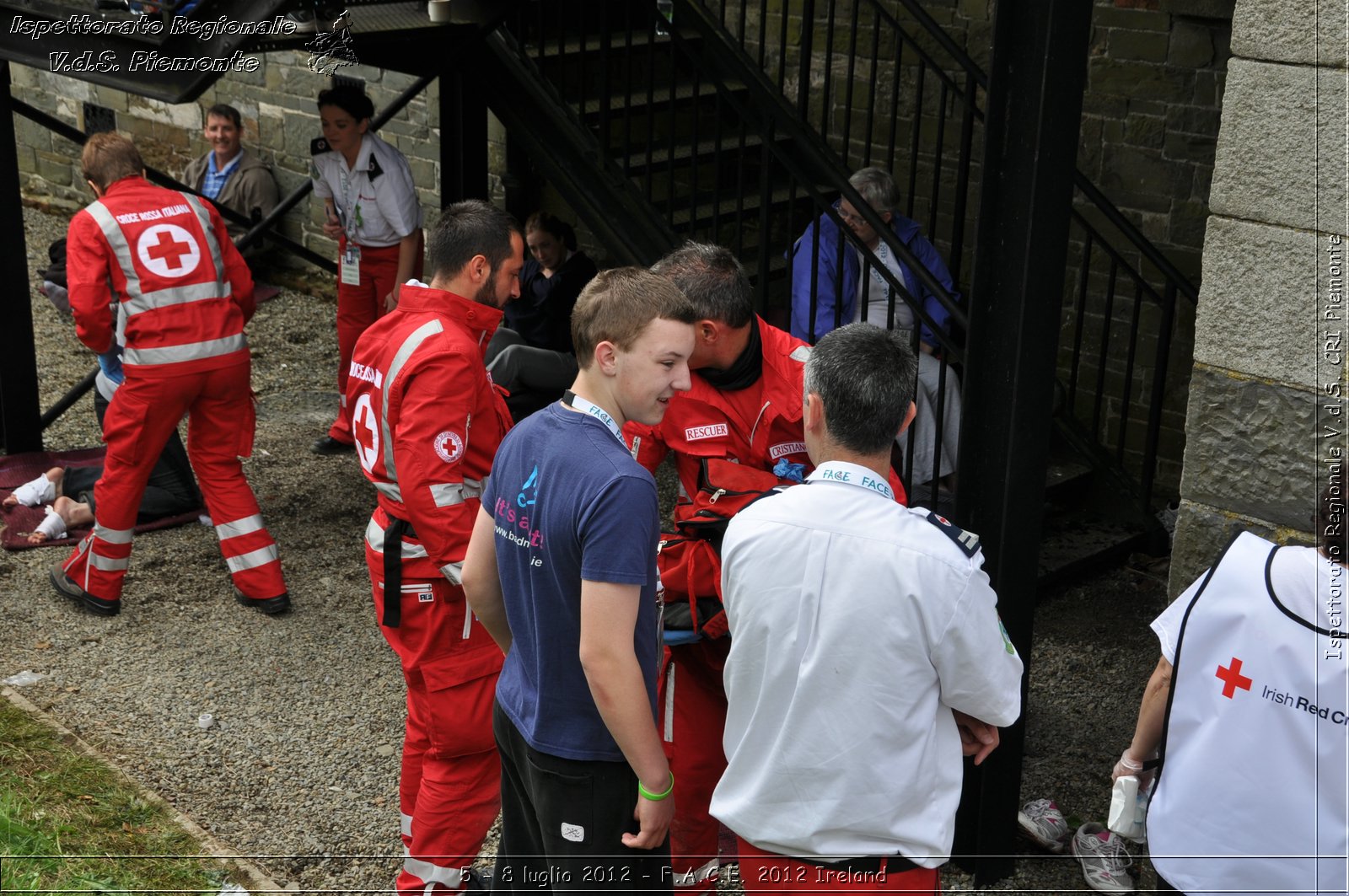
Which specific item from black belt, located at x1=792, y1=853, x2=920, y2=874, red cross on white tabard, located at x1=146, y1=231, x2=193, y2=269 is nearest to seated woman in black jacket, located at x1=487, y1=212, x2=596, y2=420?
red cross on white tabard, located at x1=146, y1=231, x2=193, y2=269

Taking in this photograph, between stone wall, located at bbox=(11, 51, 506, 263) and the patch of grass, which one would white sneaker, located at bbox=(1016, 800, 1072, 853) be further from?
stone wall, located at bbox=(11, 51, 506, 263)

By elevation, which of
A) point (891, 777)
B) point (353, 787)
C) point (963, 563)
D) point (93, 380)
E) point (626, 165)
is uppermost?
point (626, 165)

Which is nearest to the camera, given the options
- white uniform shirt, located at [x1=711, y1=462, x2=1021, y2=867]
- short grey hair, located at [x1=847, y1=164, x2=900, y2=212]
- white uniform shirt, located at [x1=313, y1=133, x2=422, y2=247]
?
white uniform shirt, located at [x1=711, y1=462, x2=1021, y2=867]

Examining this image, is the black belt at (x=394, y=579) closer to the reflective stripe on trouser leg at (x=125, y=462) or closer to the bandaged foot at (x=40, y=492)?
the reflective stripe on trouser leg at (x=125, y=462)

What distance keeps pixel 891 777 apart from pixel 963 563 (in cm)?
46

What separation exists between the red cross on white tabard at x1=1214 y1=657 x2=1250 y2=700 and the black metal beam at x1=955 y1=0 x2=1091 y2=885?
3.48 feet

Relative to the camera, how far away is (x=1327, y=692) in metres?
2.63

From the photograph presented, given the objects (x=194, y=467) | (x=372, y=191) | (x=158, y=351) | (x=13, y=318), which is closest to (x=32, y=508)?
(x=13, y=318)

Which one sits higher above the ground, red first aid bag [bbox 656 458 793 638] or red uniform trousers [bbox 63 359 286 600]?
red first aid bag [bbox 656 458 793 638]

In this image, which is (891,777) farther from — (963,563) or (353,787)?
(353,787)

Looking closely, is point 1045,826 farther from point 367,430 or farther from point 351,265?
point 351,265

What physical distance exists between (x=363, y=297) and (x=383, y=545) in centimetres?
397

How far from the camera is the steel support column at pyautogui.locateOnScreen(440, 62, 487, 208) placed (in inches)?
246

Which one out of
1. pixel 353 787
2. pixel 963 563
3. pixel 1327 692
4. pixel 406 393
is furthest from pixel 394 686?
pixel 1327 692
